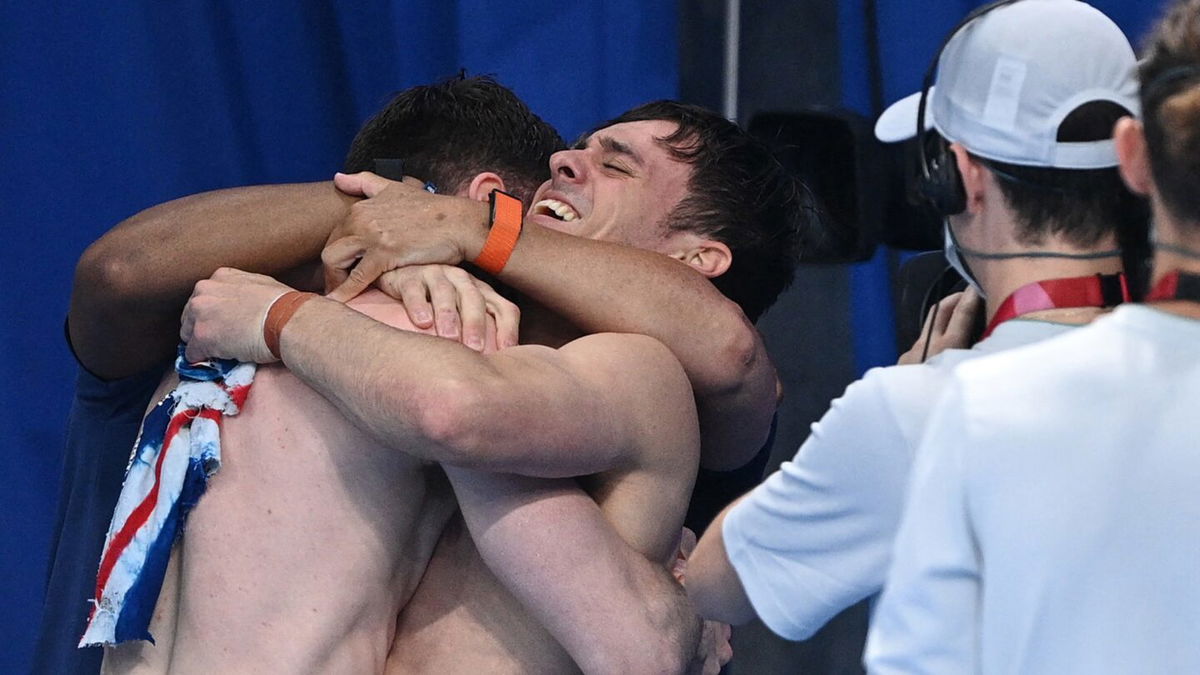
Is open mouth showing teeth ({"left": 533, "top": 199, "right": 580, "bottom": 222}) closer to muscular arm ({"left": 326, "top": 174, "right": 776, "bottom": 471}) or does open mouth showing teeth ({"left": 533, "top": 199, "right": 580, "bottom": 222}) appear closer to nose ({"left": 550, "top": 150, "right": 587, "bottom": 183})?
nose ({"left": 550, "top": 150, "right": 587, "bottom": 183})

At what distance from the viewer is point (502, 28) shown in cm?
227

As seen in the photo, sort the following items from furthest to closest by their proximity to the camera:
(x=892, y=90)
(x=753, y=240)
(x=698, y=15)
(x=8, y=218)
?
(x=8, y=218), (x=698, y=15), (x=892, y=90), (x=753, y=240)

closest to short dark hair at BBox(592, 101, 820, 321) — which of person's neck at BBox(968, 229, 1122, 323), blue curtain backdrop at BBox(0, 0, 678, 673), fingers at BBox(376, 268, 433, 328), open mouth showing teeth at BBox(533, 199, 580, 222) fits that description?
open mouth showing teeth at BBox(533, 199, 580, 222)

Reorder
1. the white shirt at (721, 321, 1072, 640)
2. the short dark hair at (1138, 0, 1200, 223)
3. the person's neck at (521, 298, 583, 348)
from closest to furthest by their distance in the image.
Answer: the short dark hair at (1138, 0, 1200, 223) → the white shirt at (721, 321, 1072, 640) → the person's neck at (521, 298, 583, 348)

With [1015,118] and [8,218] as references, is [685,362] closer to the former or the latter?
[1015,118]

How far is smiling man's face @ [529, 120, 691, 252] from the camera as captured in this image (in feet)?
5.64

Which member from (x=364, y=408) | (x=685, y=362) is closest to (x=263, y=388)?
(x=364, y=408)

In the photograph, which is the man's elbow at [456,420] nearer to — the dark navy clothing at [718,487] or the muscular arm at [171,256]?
the muscular arm at [171,256]

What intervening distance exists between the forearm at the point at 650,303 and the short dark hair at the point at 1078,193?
523 millimetres

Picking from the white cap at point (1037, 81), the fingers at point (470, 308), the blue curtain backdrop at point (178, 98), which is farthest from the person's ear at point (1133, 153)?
the blue curtain backdrop at point (178, 98)

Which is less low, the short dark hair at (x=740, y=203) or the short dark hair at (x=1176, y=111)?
the short dark hair at (x=1176, y=111)

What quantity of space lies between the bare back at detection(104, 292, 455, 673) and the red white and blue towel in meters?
0.02

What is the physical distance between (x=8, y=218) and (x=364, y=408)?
A: 134cm

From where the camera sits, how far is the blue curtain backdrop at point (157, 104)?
2273 millimetres
